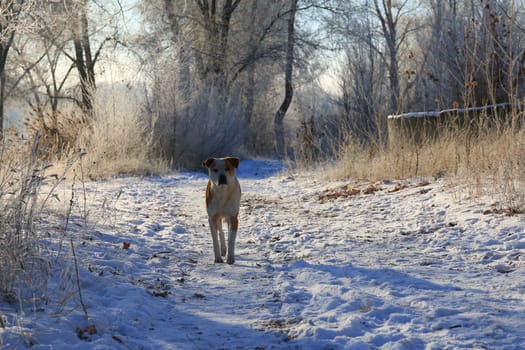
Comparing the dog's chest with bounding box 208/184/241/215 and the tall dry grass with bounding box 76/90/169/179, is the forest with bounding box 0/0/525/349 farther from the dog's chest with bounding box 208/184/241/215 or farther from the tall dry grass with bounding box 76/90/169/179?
the dog's chest with bounding box 208/184/241/215

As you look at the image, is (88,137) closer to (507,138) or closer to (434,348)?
(507,138)

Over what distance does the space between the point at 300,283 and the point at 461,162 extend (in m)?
4.98

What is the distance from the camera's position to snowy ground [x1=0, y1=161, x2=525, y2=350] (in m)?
3.31

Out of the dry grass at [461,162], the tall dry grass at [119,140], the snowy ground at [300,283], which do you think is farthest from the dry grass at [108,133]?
the snowy ground at [300,283]

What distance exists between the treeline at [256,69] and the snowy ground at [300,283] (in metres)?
4.70

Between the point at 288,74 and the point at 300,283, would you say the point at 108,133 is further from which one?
the point at 288,74

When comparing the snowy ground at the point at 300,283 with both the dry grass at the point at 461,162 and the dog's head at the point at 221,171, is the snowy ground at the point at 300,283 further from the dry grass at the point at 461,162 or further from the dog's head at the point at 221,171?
the dog's head at the point at 221,171

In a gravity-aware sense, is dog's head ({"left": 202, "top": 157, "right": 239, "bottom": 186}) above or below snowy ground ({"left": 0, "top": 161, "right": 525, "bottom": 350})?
above

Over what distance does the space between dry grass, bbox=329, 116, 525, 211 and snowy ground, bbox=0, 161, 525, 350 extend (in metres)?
0.30

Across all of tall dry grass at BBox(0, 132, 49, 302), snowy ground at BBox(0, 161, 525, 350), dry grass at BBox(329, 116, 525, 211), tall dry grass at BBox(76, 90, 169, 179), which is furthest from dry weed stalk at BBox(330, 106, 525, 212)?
tall dry grass at BBox(76, 90, 169, 179)

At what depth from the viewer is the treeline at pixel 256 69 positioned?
15.7 m

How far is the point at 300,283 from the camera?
15.0 feet

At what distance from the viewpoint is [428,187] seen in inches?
333

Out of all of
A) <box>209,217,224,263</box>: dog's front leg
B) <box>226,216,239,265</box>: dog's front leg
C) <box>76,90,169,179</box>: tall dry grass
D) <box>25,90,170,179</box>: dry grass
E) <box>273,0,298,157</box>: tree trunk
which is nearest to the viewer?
<box>226,216,239,265</box>: dog's front leg
